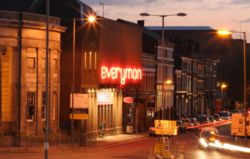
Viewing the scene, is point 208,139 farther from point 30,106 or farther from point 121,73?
point 121,73

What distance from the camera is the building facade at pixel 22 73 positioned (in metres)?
57.4

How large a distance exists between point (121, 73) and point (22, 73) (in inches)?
684

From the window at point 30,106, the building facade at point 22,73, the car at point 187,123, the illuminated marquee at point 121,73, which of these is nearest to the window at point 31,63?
the building facade at point 22,73

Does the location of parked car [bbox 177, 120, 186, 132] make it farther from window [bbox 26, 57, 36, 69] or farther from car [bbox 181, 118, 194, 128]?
window [bbox 26, 57, 36, 69]

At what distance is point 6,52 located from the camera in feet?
188

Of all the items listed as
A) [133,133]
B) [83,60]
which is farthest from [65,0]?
[133,133]

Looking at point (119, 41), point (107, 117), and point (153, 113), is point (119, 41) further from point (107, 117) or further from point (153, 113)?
point (153, 113)

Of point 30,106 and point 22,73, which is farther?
point 30,106

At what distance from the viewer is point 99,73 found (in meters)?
66.6

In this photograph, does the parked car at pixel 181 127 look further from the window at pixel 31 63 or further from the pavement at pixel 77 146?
the window at pixel 31 63

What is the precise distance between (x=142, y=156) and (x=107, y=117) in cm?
2884

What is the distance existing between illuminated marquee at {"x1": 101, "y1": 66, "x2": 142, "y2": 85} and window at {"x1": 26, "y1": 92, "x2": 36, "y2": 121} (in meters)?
9.42

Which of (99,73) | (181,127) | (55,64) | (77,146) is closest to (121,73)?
(99,73)

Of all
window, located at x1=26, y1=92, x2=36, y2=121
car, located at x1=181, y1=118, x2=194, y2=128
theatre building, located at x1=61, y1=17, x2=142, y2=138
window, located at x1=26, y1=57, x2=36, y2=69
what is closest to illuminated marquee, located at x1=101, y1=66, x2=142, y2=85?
theatre building, located at x1=61, y1=17, x2=142, y2=138
